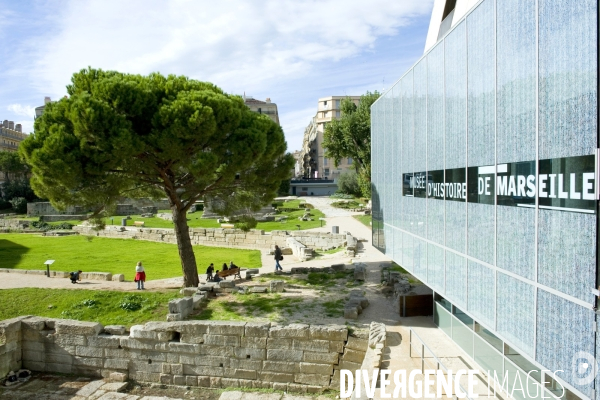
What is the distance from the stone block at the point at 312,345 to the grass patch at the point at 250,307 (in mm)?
1824

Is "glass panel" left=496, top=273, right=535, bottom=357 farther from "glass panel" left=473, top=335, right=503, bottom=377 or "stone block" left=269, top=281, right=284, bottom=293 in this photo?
"stone block" left=269, top=281, right=284, bottom=293

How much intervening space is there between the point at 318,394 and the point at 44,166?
34.6 ft

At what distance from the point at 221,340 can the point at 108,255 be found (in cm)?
1791

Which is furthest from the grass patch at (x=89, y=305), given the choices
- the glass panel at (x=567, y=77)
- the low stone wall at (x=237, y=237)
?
the low stone wall at (x=237, y=237)

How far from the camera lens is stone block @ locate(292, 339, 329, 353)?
11188 mm

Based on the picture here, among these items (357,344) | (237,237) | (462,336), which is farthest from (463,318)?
(237,237)

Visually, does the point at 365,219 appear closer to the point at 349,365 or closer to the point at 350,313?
the point at 350,313

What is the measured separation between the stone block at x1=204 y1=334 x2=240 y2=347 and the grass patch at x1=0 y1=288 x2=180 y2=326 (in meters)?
2.63

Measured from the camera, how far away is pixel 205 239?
3198cm

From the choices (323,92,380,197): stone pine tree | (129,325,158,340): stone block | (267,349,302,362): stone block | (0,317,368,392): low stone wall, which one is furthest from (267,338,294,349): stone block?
(323,92,380,197): stone pine tree

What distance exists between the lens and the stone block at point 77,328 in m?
12.5

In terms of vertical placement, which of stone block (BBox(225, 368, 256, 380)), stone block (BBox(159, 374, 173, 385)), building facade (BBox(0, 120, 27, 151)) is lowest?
stone block (BBox(159, 374, 173, 385))

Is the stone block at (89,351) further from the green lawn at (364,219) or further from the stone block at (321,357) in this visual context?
the green lawn at (364,219)

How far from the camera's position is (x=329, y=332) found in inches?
437
